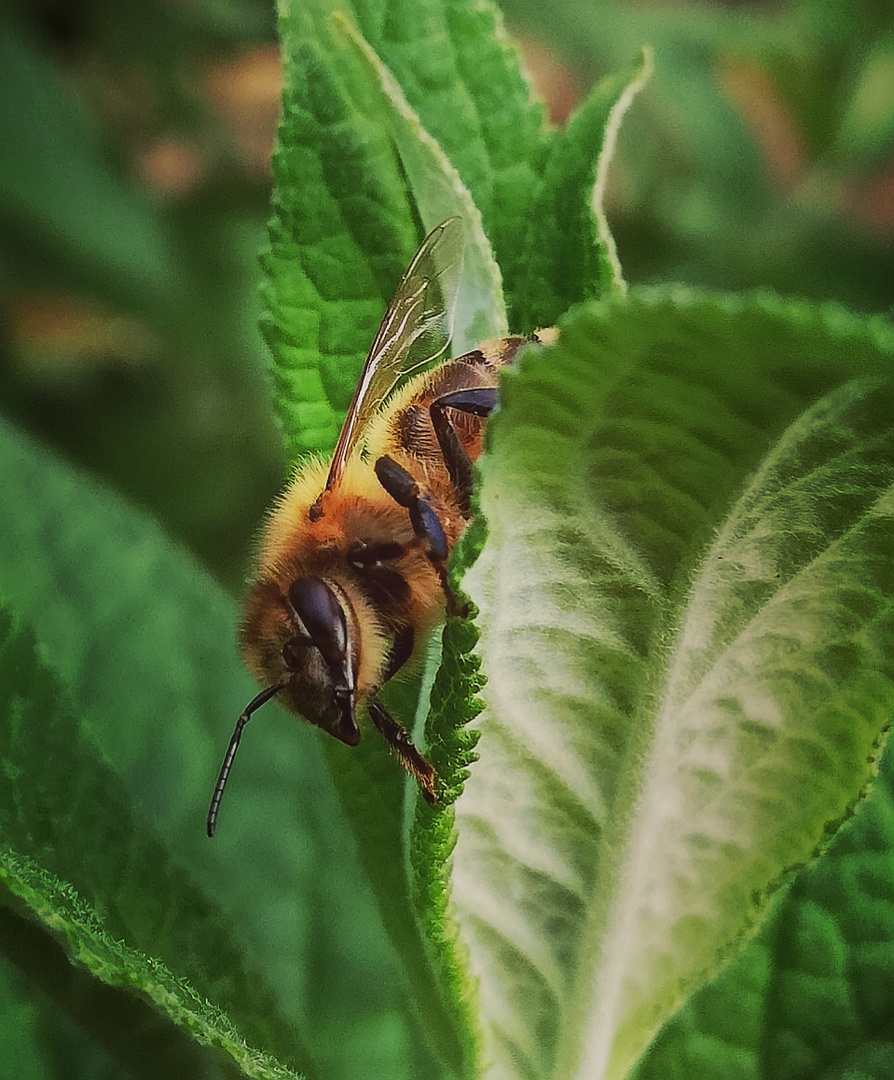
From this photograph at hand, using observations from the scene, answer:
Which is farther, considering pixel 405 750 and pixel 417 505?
pixel 417 505

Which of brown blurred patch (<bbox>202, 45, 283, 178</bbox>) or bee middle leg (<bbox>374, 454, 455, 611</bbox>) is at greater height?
brown blurred patch (<bbox>202, 45, 283, 178</bbox>)

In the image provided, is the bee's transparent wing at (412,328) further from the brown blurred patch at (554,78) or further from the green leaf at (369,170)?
the brown blurred patch at (554,78)

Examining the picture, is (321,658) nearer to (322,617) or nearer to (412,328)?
(322,617)

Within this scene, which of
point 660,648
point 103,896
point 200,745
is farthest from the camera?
point 200,745

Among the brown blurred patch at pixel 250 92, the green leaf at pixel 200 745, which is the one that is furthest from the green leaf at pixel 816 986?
the brown blurred patch at pixel 250 92

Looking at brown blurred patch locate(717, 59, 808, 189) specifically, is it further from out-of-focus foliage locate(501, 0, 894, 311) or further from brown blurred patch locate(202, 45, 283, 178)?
brown blurred patch locate(202, 45, 283, 178)

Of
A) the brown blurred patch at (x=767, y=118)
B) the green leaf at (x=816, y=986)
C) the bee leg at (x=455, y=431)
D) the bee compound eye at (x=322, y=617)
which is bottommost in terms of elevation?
the green leaf at (x=816, y=986)

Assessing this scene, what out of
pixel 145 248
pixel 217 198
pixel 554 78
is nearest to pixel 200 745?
pixel 145 248

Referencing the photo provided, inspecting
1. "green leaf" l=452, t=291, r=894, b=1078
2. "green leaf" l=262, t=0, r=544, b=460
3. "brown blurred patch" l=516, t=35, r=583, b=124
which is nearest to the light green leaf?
"green leaf" l=262, t=0, r=544, b=460
